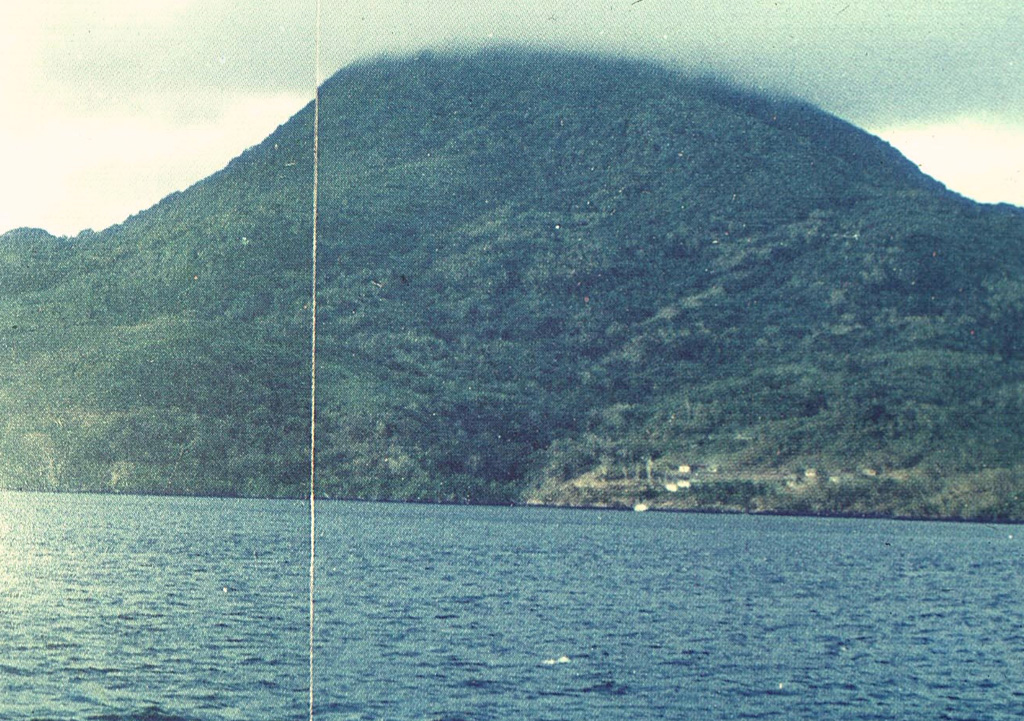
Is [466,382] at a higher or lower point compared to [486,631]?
higher

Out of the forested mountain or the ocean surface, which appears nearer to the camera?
the ocean surface

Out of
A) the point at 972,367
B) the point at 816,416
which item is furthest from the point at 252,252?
the point at 972,367

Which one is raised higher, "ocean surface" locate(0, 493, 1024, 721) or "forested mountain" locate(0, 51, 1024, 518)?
"forested mountain" locate(0, 51, 1024, 518)

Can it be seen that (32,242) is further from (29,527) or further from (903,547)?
(903,547)

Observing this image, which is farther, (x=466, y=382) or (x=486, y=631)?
(x=466, y=382)

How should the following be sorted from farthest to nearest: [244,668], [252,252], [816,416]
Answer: [252,252] < [816,416] < [244,668]

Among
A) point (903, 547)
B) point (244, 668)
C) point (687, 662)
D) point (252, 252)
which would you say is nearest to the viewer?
point (244, 668)

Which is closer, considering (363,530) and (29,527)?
(29,527)

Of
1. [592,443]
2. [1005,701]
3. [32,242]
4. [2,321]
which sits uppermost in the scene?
[32,242]
